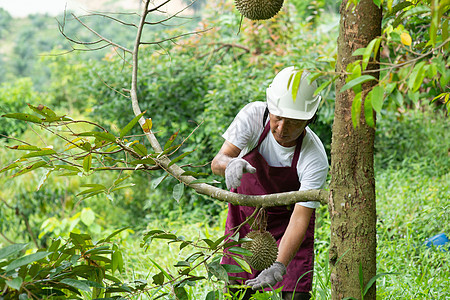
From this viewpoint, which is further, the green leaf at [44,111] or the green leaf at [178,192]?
the green leaf at [178,192]

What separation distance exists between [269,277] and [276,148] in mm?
610

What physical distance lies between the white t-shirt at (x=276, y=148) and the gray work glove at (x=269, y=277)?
297mm

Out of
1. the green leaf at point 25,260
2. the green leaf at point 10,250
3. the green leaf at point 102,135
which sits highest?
the green leaf at point 102,135

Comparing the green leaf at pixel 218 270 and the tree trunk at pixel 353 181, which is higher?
the tree trunk at pixel 353 181

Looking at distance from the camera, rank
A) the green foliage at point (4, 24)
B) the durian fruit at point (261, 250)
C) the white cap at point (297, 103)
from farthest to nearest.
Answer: the green foliage at point (4, 24) → the white cap at point (297, 103) → the durian fruit at point (261, 250)

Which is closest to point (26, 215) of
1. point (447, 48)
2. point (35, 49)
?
point (447, 48)

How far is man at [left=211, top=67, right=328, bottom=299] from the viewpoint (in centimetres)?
168

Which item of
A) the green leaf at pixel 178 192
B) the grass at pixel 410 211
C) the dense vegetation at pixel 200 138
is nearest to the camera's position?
the green leaf at pixel 178 192

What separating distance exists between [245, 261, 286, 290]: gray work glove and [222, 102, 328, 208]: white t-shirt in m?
0.30

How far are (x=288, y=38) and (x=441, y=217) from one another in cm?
305

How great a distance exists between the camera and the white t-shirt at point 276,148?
1861 millimetres

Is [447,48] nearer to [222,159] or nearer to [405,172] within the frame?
[222,159]

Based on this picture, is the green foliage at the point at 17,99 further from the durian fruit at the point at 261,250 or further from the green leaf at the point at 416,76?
the green leaf at the point at 416,76

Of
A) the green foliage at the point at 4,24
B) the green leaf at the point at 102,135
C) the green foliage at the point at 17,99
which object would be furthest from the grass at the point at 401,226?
the green foliage at the point at 4,24
